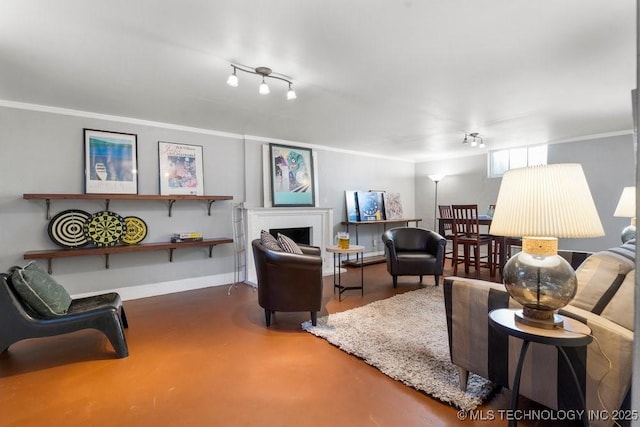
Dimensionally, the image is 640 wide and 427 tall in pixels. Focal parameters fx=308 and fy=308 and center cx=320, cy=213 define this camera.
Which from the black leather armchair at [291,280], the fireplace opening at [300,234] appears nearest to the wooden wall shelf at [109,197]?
the fireplace opening at [300,234]

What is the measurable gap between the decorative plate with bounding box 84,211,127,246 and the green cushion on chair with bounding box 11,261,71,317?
1086 mm

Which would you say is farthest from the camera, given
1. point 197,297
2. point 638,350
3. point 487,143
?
point 487,143

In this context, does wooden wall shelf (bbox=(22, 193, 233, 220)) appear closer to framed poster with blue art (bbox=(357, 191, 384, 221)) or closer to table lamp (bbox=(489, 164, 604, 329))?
framed poster with blue art (bbox=(357, 191, 384, 221))

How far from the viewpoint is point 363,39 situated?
6.81ft

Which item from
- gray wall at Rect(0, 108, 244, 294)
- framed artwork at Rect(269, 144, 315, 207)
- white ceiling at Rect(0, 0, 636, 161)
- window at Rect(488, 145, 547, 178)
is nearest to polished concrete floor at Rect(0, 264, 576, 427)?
gray wall at Rect(0, 108, 244, 294)

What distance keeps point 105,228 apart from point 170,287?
1.10 meters

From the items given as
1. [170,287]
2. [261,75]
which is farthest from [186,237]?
[261,75]

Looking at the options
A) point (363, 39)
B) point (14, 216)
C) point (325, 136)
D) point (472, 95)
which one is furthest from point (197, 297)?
point (472, 95)

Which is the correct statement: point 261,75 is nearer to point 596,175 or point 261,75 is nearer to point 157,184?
point 157,184

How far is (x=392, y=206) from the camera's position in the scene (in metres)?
6.83

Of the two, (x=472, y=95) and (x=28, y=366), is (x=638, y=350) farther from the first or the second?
(x=28, y=366)

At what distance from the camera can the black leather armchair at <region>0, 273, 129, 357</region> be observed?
7.14 ft

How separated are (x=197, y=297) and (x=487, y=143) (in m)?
5.35

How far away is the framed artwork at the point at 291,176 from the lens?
498cm
